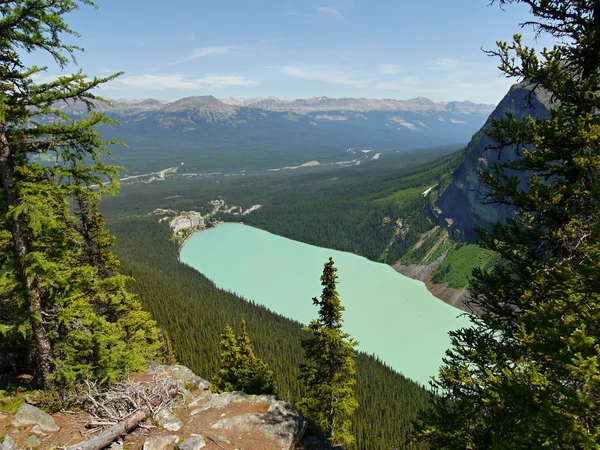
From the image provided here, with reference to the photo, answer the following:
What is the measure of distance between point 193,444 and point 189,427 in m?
1.52

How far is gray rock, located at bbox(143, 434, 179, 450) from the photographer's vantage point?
1229 cm

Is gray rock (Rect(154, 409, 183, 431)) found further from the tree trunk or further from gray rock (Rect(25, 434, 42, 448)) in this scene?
the tree trunk

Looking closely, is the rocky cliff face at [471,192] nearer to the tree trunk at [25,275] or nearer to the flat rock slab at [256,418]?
the flat rock slab at [256,418]

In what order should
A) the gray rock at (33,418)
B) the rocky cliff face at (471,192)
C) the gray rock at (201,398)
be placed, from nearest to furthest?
the gray rock at (33,418) < the gray rock at (201,398) < the rocky cliff face at (471,192)

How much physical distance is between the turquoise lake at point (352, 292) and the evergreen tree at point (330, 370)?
4810cm

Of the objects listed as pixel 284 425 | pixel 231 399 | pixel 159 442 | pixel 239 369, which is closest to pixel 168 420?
pixel 159 442

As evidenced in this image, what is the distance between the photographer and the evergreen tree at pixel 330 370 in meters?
20.9

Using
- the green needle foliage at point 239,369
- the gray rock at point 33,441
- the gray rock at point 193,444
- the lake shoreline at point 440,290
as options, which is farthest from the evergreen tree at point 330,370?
the lake shoreline at point 440,290

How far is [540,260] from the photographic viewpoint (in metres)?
11.0

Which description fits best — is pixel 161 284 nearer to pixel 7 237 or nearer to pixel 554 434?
pixel 7 237

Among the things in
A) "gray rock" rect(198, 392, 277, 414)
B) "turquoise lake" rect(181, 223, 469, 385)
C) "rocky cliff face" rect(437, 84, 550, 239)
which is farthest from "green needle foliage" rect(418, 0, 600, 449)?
"rocky cliff face" rect(437, 84, 550, 239)

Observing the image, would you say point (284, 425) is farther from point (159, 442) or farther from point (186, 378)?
point (186, 378)

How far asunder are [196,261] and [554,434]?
164m

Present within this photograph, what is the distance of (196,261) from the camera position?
16162cm
